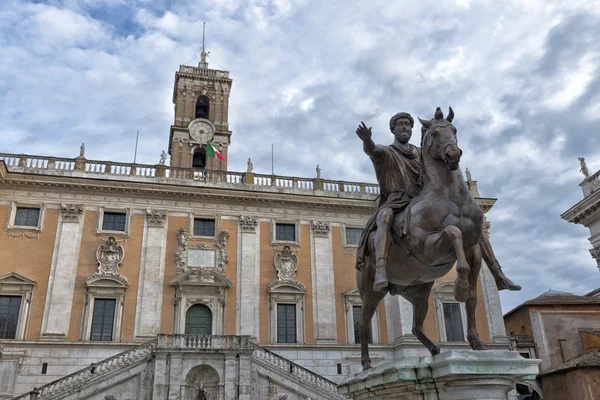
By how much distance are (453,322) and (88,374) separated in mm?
→ 19046

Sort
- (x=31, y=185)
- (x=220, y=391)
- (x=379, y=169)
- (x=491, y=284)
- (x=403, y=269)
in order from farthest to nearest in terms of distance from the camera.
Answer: (x=491, y=284)
(x=31, y=185)
(x=220, y=391)
(x=379, y=169)
(x=403, y=269)

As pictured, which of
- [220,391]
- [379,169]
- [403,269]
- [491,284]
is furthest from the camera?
[491,284]

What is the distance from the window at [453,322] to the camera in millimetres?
28406

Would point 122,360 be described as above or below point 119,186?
below

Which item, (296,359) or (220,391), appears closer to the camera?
(220,391)

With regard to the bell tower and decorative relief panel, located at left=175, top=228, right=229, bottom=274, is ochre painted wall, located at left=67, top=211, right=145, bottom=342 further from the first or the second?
the bell tower

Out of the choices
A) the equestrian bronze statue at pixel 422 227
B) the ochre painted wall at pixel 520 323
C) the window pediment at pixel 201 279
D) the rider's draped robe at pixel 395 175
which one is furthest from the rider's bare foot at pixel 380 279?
the ochre painted wall at pixel 520 323

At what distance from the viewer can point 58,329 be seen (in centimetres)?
2439

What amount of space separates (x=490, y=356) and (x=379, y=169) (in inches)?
105

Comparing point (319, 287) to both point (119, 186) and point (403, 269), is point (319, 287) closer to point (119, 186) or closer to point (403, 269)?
point (119, 186)

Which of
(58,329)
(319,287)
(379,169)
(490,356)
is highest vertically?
(319,287)

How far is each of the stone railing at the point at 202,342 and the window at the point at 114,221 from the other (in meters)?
8.59

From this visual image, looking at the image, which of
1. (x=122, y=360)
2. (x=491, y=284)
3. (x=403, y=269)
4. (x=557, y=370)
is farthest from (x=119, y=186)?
(x=557, y=370)

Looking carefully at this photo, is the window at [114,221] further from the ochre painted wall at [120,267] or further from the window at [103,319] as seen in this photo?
the window at [103,319]
